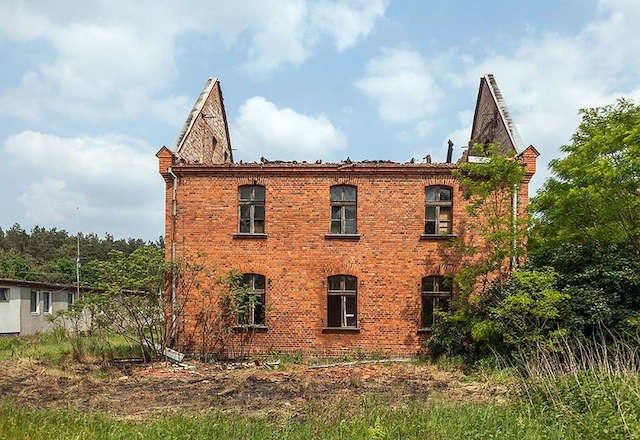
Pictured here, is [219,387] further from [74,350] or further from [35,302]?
[35,302]

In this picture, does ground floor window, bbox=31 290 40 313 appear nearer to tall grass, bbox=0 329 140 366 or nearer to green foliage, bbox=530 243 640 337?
tall grass, bbox=0 329 140 366

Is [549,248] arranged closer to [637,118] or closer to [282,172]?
[637,118]

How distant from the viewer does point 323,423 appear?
8359 mm

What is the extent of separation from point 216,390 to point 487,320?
783cm

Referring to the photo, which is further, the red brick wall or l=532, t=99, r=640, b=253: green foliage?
the red brick wall

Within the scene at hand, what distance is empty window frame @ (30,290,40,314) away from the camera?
100.0 ft

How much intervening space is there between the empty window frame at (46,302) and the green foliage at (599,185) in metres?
27.8

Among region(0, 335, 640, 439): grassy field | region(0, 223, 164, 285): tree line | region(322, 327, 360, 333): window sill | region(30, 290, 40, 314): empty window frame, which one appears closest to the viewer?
region(0, 335, 640, 439): grassy field

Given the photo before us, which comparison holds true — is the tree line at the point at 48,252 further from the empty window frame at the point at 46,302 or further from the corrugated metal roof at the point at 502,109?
the corrugated metal roof at the point at 502,109

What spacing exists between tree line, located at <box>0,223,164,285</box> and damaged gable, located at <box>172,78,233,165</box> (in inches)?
1878

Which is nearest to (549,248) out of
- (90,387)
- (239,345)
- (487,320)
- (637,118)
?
(487,320)

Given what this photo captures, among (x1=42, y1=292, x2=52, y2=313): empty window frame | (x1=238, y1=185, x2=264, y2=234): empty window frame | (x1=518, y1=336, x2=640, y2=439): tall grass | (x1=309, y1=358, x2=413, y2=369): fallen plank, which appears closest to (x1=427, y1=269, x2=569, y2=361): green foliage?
(x1=309, y1=358, x2=413, y2=369): fallen plank

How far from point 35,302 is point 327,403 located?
1024 inches

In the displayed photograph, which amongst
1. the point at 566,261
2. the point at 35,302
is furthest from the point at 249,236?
the point at 35,302
